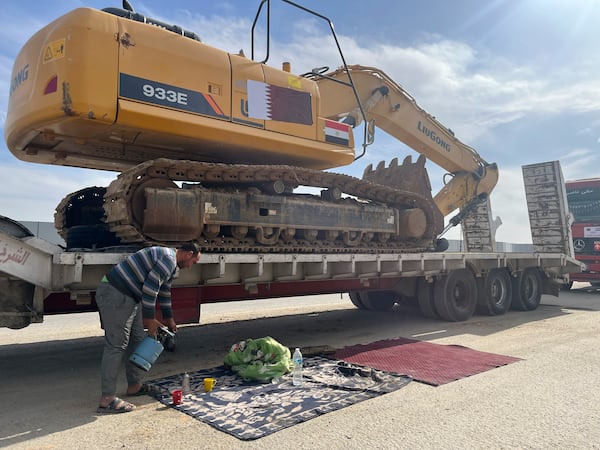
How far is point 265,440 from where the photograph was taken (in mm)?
3561

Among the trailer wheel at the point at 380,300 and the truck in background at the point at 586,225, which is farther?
the truck in background at the point at 586,225

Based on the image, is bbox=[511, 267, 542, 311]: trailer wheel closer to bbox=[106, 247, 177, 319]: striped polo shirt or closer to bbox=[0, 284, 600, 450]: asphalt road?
bbox=[0, 284, 600, 450]: asphalt road

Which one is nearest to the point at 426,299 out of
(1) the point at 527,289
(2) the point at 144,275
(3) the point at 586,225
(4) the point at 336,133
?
(1) the point at 527,289

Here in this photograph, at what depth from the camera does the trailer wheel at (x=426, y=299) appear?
31.1 feet

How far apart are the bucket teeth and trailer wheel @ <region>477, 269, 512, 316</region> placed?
235 cm

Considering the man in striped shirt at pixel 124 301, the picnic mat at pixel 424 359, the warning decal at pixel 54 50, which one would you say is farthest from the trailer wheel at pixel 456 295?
the warning decal at pixel 54 50

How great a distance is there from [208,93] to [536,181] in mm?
11379

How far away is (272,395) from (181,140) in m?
3.36

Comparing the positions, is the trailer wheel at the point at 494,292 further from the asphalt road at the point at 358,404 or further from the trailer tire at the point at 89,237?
the trailer tire at the point at 89,237

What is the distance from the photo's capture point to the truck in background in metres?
16.2

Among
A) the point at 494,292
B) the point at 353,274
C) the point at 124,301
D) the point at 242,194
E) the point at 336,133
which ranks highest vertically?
→ the point at 336,133

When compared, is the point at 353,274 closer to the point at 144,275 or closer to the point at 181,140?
the point at 181,140

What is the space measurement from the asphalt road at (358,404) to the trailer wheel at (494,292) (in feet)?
4.29

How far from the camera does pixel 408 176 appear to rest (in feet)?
33.0
